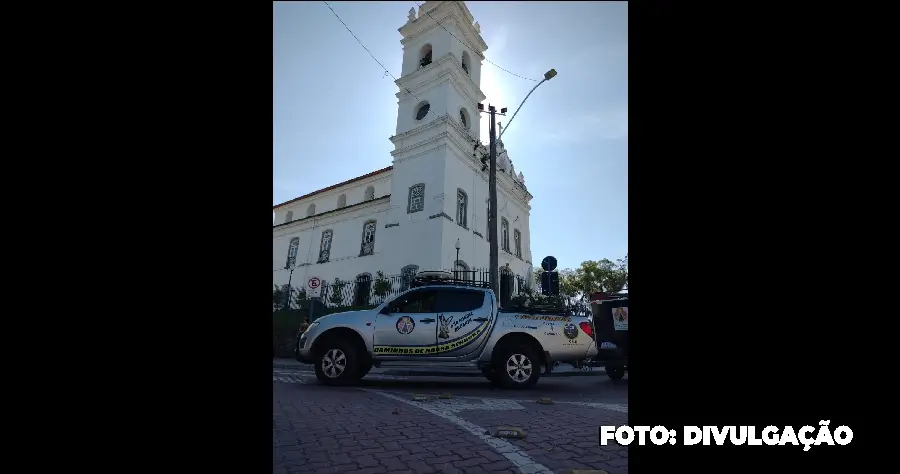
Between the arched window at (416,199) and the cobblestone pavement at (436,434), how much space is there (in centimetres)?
1440

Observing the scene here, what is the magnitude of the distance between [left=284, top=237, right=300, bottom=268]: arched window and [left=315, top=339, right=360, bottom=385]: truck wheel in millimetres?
22246

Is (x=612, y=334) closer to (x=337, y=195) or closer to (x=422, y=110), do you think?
(x=422, y=110)

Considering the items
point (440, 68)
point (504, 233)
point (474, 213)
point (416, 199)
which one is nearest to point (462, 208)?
point (474, 213)

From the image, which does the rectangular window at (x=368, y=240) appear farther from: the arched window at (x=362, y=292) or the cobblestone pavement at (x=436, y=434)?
the cobblestone pavement at (x=436, y=434)

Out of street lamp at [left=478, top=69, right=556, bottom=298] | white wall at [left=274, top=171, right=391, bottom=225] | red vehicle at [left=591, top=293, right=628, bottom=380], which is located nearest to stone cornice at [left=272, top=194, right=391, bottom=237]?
white wall at [left=274, top=171, right=391, bottom=225]

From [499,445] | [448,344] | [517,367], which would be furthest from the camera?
[448,344]

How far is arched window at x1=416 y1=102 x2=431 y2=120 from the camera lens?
2241 centimetres

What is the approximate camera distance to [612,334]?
9.40 m

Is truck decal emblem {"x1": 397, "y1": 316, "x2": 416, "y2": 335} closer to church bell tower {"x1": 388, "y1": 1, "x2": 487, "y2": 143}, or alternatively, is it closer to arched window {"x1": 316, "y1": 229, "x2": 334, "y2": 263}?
church bell tower {"x1": 388, "y1": 1, "x2": 487, "y2": 143}

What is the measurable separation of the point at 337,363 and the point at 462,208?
14.8 metres
